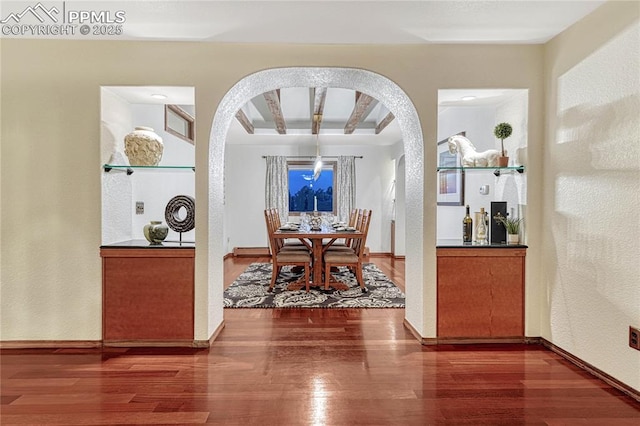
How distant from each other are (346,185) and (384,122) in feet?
6.32

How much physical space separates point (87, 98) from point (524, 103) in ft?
11.2

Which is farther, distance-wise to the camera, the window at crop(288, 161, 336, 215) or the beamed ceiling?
the window at crop(288, 161, 336, 215)

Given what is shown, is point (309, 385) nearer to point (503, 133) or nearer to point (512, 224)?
point (512, 224)

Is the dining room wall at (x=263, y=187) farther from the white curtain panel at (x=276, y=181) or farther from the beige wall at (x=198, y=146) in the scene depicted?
the beige wall at (x=198, y=146)

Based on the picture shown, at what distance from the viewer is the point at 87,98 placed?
8.71ft

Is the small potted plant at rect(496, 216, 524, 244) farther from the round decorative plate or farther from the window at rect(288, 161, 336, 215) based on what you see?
the window at rect(288, 161, 336, 215)

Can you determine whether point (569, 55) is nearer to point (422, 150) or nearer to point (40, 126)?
point (422, 150)

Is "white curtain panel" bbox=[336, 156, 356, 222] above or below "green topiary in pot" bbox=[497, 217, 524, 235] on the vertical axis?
above

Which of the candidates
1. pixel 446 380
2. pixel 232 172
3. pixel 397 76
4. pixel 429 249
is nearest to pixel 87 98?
pixel 397 76

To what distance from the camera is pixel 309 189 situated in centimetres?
753

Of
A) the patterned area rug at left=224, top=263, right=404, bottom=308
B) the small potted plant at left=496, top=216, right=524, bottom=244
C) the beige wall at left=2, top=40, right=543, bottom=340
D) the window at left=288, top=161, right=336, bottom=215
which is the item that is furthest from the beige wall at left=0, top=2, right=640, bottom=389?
the window at left=288, top=161, right=336, bottom=215

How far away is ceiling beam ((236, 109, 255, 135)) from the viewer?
17.1ft

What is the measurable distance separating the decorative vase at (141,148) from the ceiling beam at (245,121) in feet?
8.05

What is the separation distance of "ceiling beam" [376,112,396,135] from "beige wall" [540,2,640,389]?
2641 millimetres
